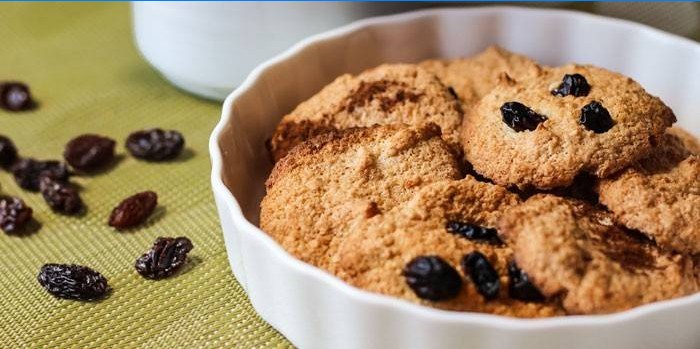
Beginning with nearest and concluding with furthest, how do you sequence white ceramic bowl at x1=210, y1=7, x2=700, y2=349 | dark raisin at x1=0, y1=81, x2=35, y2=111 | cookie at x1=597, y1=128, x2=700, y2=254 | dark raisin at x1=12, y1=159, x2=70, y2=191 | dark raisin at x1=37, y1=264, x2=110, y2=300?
white ceramic bowl at x1=210, y1=7, x2=700, y2=349 < cookie at x1=597, y1=128, x2=700, y2=254 < dark raisin at x1=37, y1=264, x2=110, y2=300 < dark raisin at x1=12, y1=159, x2=70, y2=191 < dark raisin at x1=0, y1=81, x2=35, y2=111

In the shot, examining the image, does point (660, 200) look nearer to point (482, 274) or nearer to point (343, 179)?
point (482, 274)

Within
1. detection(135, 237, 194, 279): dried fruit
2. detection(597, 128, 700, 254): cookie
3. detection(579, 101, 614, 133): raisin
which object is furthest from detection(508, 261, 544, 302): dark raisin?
detection(135, 237, 194, 279): dried fruit

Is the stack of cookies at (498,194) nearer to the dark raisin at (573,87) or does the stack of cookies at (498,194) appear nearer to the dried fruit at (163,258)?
the dark raisin at (573,87)

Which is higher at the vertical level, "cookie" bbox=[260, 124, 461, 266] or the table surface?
"cookie" bbox=[260, 124, 461, 266]

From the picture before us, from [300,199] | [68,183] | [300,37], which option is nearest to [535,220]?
[300,199]

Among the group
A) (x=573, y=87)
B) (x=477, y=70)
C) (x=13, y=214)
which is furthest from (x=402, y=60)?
(x=13, y=214)

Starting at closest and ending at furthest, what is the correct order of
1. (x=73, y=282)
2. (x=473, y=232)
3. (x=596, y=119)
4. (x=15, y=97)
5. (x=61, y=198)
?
(x=473, y=232), (x=596, y=119), (x=73, y=282), (x=61, y=198), (x=15, y=97)

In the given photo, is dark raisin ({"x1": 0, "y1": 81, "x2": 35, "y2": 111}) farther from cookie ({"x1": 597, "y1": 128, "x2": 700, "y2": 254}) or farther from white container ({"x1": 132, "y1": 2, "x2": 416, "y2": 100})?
cookie ({"x1": 597, "y1": 128, "x2": 700, "y2": 254})

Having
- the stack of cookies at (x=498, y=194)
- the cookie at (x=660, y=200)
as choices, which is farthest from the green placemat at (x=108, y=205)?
the cookie at (x=660, y=200)
